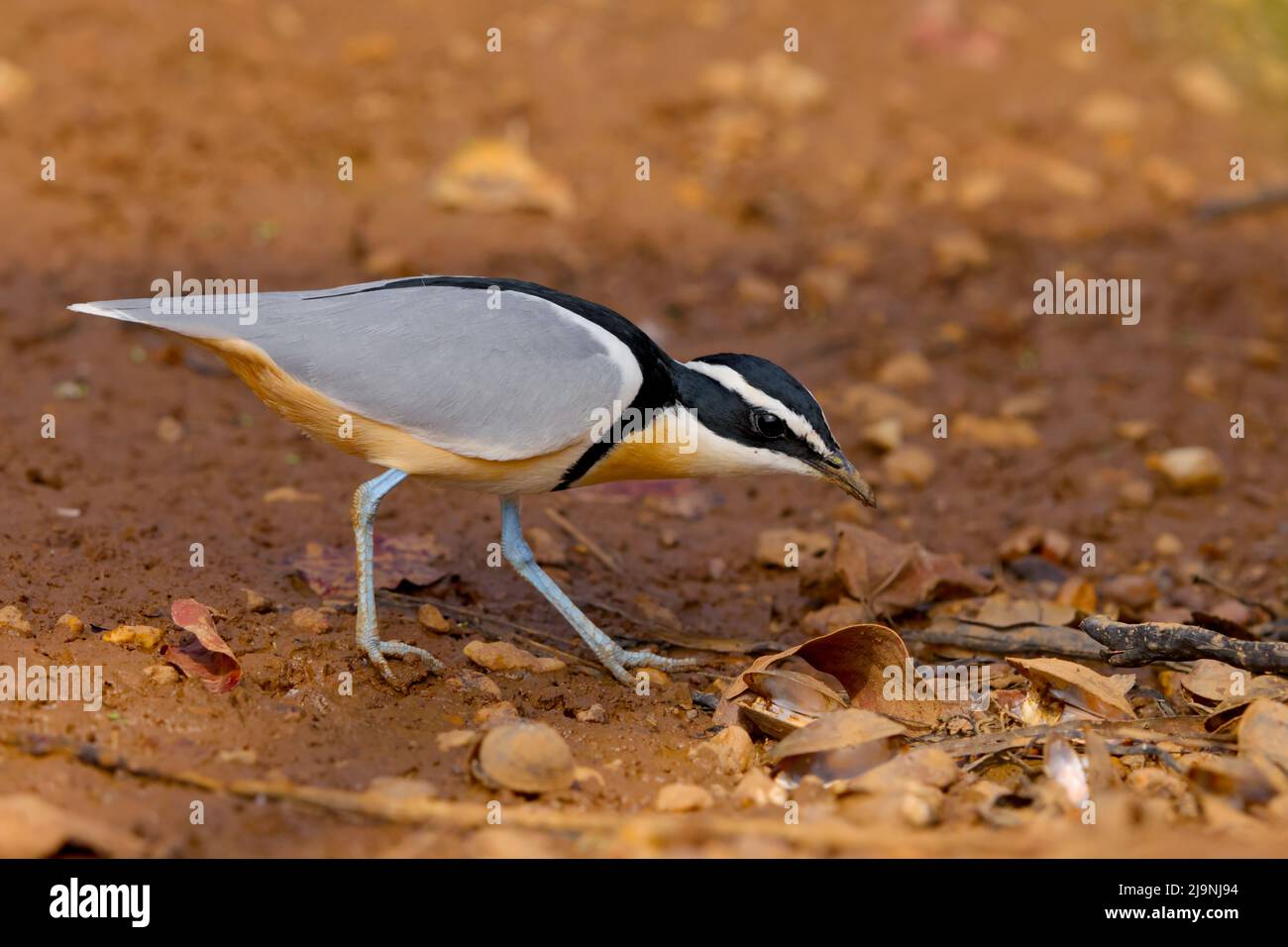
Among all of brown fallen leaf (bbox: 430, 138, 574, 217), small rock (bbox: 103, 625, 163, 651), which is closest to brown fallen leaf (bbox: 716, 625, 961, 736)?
small rock (bbox: 103, 625, 163, 651)

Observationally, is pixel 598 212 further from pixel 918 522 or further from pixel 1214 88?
pixel 1214 88

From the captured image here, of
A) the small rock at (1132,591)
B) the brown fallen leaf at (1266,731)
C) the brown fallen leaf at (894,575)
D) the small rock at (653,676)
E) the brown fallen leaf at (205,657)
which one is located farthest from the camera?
the small rock at (1132,591)

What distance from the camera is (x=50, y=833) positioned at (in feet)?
11.4

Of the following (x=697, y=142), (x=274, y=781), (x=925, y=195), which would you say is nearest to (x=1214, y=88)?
(x=925, y=195)

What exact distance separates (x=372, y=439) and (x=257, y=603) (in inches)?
28.7

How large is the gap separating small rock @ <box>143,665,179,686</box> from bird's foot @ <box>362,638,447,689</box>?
0.65 meters

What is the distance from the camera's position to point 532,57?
1072cm

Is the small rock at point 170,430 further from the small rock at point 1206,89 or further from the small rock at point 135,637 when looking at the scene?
the small rock at point 1206,89

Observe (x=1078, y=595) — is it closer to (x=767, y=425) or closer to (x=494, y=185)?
(x=767, y=425)

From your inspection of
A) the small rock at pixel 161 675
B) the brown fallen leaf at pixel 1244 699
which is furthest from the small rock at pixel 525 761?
the brown fallen leaf at pixel 1244 699

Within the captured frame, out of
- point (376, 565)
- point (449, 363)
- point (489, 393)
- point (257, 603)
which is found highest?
point (449, 363)

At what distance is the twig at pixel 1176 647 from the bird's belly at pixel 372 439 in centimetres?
193

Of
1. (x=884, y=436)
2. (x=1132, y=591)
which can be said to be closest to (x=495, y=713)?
(x=1132, y=591)

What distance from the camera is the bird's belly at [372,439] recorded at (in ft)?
16.2
